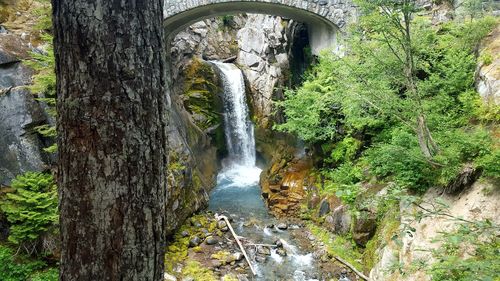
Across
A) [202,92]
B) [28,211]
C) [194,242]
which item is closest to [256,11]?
[202,92]

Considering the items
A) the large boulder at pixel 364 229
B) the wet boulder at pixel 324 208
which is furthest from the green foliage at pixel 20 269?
the wet boulder at pixel 324 208

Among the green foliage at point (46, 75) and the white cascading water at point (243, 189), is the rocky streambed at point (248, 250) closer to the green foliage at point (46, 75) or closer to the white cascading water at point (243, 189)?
the white cascading water at point (243, 189)

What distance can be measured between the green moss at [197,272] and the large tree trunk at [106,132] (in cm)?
587

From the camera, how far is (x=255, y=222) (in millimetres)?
9617

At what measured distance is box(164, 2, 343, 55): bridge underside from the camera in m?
11.5

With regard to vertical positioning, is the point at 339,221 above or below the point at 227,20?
below

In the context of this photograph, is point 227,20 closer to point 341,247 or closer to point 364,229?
point 341,247

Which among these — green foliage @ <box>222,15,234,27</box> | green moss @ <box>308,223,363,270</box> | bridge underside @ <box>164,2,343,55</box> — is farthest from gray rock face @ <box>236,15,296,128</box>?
green moss @ <box>308,223,363,270</box>

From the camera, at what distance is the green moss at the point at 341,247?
23.9ft

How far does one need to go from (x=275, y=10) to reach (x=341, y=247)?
842 centimetres

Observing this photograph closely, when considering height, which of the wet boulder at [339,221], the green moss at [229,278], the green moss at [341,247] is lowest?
the green moss at [229,278]

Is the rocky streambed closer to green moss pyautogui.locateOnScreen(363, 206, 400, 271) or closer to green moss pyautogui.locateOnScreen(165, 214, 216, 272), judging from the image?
green moss pyautogui.locateOnScreen(165, 214, 216, 272)

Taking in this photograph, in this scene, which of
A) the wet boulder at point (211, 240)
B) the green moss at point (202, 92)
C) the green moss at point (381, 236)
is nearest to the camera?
the green moss at point (381, 236)

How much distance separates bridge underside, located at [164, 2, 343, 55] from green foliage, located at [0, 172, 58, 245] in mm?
6896
